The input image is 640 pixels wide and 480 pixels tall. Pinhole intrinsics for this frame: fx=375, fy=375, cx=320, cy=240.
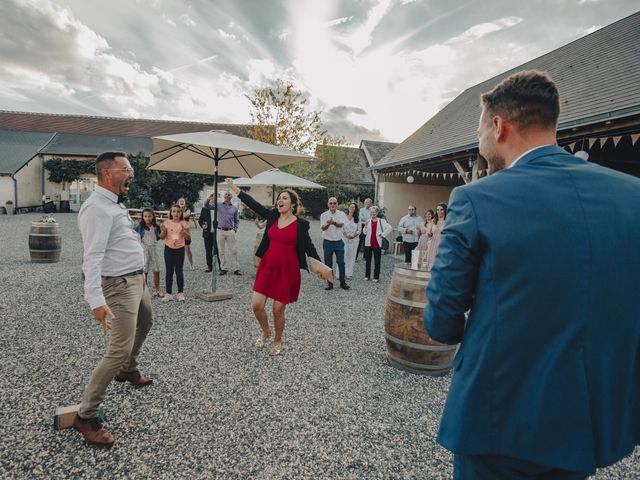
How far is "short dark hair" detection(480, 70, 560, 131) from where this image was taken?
1.19 meters

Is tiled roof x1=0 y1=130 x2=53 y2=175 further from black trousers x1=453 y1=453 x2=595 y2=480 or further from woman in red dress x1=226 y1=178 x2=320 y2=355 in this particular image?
black trousers x1=453 y1=453 x2=595 y2=480

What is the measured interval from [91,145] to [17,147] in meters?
4.79

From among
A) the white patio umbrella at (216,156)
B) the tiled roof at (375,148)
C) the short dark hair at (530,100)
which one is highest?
the tiled roof at (375,148)

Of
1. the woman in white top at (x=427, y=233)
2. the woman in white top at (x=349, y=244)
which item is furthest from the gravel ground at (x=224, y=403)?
the woman in white top at (x=427, y=233)

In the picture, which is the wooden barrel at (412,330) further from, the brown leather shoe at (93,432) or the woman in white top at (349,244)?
the woman in white top at (349,244)

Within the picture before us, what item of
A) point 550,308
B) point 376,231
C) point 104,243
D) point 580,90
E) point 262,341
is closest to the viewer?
point 550,308

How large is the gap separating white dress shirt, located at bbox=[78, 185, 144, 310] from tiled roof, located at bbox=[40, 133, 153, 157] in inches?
1124

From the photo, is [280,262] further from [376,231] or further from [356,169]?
[356,169]

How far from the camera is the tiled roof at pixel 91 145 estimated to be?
28344mm

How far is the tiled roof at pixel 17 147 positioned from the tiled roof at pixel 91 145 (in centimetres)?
66

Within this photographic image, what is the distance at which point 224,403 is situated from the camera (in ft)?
11.0

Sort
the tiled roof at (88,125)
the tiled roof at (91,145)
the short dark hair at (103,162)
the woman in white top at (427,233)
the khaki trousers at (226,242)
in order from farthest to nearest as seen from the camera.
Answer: the tiled roof at (88,125)
the tiled roof at (91,145)
the woman in white top at (427,233)
the khaki trousers at (226,242)
the short dark hair at (103,162)

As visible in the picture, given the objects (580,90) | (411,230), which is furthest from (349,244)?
(580,90)

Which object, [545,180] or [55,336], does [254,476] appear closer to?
[545,180]
